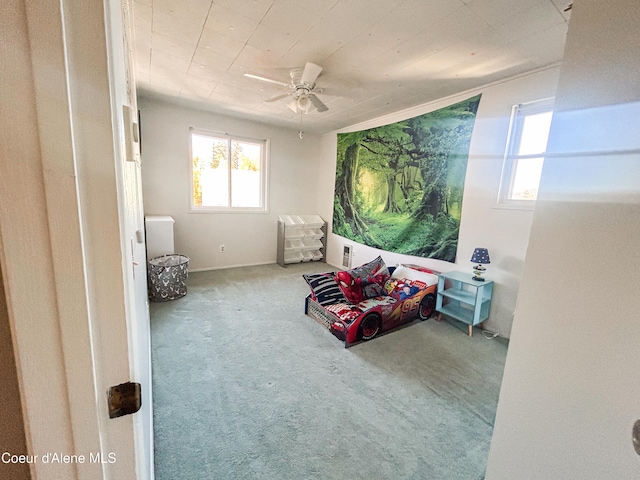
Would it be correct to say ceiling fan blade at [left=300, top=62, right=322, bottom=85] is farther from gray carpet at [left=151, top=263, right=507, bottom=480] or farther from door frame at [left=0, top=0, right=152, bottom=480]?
gray carpet at [left=151, top=263, right=507, bottom=480]

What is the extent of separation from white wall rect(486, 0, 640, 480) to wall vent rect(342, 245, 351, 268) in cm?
385

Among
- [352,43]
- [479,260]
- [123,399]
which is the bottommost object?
[479,260]

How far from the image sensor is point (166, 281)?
3.17m

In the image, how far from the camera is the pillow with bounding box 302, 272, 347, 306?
2881 mm

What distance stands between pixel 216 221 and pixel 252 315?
218 cm

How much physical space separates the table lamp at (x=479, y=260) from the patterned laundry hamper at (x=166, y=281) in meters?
3.41

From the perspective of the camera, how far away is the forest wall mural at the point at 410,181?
9.95 ft

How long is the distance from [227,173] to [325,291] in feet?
9.56

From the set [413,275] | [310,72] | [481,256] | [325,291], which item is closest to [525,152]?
[481,256]

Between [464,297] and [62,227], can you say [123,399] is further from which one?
[464,297]

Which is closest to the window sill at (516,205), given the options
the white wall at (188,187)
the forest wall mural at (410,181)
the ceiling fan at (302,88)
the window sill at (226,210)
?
the forest wall mural at (410,181)

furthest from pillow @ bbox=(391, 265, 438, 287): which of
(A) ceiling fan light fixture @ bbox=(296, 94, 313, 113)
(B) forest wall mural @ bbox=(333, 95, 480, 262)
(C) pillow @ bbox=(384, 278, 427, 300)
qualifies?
(A) ceiling fan light fixture @ bbox=(296, 94, 313, 113)

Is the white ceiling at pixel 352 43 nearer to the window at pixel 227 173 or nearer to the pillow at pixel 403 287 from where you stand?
the window at pixel 227 173

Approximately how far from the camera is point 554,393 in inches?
35.4
